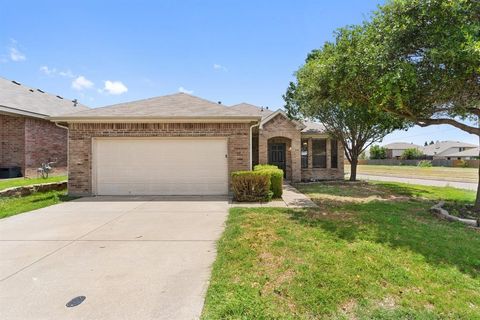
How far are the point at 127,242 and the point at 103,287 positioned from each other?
1660 mm

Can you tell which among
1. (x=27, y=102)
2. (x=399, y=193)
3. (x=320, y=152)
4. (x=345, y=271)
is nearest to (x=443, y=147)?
(x=320, y=152)

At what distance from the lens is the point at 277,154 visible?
1592cm

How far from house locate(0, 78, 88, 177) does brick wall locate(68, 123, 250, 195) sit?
4166 millimetres

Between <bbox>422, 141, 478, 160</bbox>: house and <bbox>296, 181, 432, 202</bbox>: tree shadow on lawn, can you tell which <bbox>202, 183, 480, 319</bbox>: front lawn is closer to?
<bbox>296, 181, 432, 202</bbox>: tree shadow on lawn

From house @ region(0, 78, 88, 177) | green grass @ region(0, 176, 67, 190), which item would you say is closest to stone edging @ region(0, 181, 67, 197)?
green grass @ region(0, 176, 67, 190)

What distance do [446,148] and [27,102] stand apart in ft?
307

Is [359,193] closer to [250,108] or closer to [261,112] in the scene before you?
[261,112]

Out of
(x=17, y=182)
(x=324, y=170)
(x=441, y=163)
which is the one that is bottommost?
(x=441, y=163)

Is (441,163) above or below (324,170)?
below

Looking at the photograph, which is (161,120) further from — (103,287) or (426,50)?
(426,50)

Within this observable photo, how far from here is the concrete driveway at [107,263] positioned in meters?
2.75

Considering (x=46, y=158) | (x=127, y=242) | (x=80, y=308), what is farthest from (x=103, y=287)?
(x=46, y=158)

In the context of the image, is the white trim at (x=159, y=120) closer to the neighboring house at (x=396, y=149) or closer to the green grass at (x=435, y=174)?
the green grass at (x=435, y=174)

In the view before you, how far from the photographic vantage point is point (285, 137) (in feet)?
49.8
